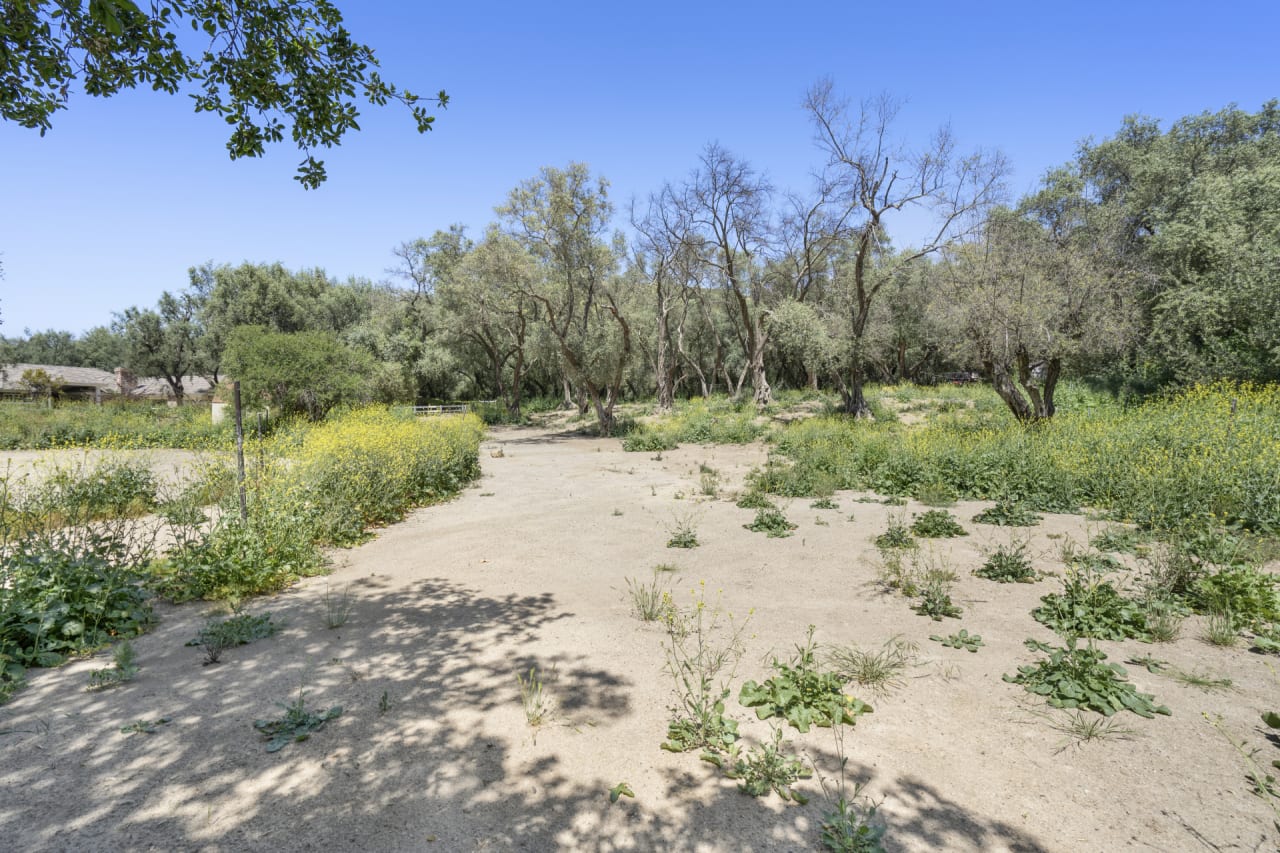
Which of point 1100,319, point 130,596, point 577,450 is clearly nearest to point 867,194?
point 1100,319

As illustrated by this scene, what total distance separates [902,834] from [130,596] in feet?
20.4

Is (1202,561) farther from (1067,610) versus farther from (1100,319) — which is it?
(1100,319)

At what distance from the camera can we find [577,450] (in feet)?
68.9

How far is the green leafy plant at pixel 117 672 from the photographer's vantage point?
12.1ft

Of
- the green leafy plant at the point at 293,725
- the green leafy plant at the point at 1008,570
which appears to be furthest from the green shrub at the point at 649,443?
the green leafy plant at the point at 293,725

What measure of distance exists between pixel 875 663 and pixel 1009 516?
5.73 meters

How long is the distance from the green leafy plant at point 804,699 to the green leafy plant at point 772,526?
14.1 feet

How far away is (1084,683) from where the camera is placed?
3.63m

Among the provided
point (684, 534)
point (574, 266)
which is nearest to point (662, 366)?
point (574, 266)

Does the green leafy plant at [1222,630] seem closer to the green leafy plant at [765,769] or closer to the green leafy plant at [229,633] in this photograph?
the green leafy plant at [765,769]

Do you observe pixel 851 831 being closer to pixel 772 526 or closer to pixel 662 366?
pixel 772 526

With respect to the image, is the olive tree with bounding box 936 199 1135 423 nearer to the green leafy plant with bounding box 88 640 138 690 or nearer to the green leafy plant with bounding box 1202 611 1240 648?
the green leafy plant with bounding box 1202 611 1240 648

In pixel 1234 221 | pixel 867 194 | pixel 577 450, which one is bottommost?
pixel 577 450

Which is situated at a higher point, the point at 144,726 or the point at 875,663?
the point at 144,726
